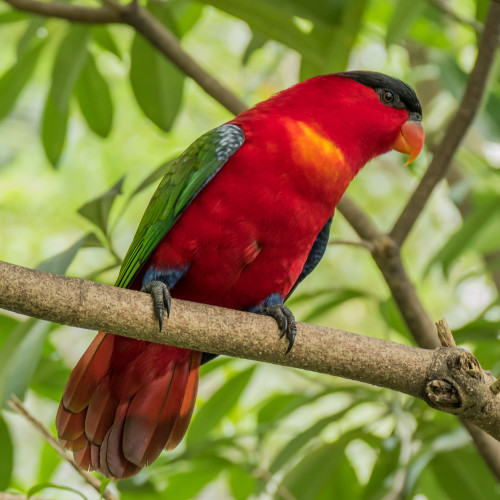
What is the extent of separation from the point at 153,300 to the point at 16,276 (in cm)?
32

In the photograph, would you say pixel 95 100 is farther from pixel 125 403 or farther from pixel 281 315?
pixel 281 315

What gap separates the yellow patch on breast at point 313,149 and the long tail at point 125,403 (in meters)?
0.77

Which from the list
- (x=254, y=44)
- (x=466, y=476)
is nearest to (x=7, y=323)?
(x=254, y=44)

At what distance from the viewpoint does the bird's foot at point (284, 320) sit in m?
1.72

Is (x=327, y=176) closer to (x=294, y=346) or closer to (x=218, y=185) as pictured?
(x=218, y=185)

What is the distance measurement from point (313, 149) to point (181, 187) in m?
0.44

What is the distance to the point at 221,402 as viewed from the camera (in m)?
2.80

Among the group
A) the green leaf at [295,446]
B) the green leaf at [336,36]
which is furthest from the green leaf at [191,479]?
the green leaf at [336,36]

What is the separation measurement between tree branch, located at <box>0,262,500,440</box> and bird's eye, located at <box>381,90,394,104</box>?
1.12m

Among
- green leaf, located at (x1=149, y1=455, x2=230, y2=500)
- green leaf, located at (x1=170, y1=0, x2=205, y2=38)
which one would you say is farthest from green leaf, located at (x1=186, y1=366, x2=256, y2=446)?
green leaf, located at (x1=170, y1=0, x2=205, y2=38)

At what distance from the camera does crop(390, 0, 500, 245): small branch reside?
92.0 inches

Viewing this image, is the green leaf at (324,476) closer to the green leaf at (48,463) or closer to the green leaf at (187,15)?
the green leaf at (48,463)

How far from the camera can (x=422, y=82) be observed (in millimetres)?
4156

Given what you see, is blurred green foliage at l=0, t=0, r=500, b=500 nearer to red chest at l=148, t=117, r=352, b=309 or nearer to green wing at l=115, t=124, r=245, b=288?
green wing at l=115, t=124, r=245, b=288
